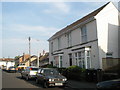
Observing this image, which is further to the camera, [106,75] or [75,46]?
[75,46]

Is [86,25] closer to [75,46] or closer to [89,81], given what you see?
[75,46]

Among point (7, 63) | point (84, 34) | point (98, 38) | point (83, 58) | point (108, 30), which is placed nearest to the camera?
point (98, 38)

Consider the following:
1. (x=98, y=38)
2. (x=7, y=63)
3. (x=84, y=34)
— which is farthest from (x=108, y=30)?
(x=7, y=63)

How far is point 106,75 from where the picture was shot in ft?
53.2

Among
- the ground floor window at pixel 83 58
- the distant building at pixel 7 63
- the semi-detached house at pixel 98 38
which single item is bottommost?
the distant building at pixel 7 63

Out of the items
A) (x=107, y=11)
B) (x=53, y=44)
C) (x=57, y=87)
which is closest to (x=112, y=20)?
(x=107, y=11)

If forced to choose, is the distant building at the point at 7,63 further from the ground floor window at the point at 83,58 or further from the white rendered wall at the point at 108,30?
the white rendered wall at the point at 108,30

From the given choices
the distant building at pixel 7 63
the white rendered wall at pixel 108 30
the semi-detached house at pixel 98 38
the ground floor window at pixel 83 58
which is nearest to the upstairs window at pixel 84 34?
the semi-detached house at pixel 98 38

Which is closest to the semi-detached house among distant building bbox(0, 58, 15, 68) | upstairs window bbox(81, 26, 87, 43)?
upstairs window bbox(81, 26, 87, 43)

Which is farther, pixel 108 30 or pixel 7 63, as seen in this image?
pixel 7 63

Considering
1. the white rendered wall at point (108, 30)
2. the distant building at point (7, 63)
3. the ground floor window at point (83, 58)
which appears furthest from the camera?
the distant building at point (7, 63)

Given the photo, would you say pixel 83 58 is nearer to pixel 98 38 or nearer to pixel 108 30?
pixel 98 38

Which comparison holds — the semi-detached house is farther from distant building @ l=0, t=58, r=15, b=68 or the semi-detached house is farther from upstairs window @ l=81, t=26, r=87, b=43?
distant building @ l=0, t=58, r=15, b=68

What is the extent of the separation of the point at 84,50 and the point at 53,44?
45.9 ft
